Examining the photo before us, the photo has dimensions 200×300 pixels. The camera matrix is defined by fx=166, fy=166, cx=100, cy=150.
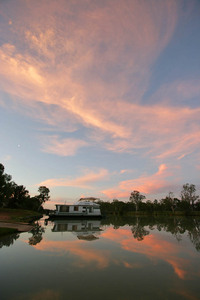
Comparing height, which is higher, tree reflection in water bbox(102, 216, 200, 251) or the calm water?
the calm water

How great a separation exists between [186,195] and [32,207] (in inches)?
2782

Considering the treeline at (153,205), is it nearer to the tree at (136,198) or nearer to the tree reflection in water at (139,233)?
the tree at (136,198)

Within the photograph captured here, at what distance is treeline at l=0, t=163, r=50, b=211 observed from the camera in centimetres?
4772

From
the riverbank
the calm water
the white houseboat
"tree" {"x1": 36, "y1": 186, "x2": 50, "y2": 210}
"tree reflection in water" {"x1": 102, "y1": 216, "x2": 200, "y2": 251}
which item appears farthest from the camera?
"tree" {"x1": 36, "y1": 186, "x2": 50, "y2": 210}

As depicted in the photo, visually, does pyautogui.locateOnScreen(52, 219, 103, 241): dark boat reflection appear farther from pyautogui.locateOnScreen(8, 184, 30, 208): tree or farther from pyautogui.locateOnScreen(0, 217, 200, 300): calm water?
pyautogui.locateOnScreen(8, 184, 30, 208): tree

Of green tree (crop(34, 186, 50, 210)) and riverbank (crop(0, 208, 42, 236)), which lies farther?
green tree (crop(34, 186, 50, 210))

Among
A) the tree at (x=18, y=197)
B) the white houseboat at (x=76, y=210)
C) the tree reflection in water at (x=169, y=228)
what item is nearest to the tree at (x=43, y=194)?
the tree at (x=18, y=197)

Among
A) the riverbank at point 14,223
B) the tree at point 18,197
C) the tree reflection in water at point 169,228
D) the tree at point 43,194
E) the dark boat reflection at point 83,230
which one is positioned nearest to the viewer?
the dark boat reflection at point 83,230

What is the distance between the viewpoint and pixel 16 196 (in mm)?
64688

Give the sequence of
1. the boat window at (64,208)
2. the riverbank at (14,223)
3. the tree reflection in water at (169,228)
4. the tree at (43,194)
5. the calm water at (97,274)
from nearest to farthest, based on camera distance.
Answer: the calm water at (97,274)
the tree reflection in water at (169,228)
the riverbank at (14,223)
the boat window at (64,208)
the tree at (43,194)

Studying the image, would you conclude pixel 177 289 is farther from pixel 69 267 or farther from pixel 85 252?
pixel 85 252

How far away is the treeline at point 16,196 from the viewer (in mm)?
47719

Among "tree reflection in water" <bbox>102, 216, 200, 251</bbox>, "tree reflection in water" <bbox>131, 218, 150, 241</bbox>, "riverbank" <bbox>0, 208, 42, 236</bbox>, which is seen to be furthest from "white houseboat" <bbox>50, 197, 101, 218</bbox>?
"tree reflection in water" <bbox>131, 218, 150, 241</bbox>

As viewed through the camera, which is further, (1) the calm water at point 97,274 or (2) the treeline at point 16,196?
(2) the treeline at point 16,196
